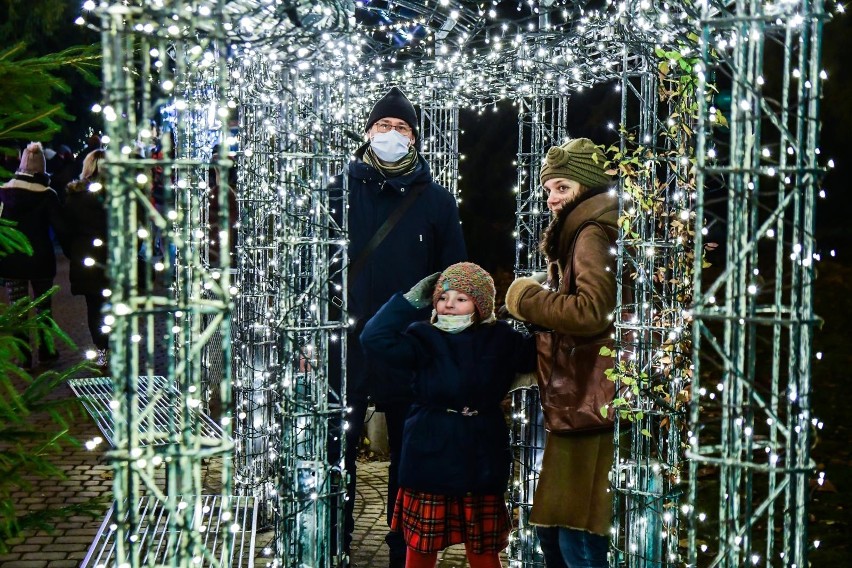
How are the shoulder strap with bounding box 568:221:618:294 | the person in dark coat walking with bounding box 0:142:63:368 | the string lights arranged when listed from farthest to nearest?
1. the person in dark coat walking with bounding box 0:142:63:368
2. the shoulder strap with bounding box 568:221:618:294
3. the string lights

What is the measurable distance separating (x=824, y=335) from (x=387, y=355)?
11.3 meters

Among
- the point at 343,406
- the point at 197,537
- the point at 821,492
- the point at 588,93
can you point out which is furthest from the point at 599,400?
the point at 588,93

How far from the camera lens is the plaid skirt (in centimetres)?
489

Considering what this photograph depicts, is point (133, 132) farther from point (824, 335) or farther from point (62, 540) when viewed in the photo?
point (824, 335)

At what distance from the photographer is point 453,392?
486 cm

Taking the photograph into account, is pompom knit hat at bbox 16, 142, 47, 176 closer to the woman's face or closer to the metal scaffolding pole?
the woman's face

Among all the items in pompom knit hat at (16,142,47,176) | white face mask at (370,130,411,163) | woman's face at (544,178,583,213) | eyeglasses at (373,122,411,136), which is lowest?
woman's face at (544,178,583,213)

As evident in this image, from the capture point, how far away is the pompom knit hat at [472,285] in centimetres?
491

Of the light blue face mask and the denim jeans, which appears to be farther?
the light blue face mask

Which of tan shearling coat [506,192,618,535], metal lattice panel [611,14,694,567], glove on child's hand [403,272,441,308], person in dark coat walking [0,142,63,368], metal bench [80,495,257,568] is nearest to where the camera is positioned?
metal lattice panel [611,14,694,567]

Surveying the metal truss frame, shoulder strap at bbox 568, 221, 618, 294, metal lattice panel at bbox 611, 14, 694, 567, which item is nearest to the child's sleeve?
shoulder strap at bbox 568, 221, 618, 294

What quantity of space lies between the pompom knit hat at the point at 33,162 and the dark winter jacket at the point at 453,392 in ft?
23.5

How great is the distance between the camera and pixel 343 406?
4.84 meters

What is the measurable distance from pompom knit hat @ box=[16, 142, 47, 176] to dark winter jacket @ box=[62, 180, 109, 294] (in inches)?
20.6
